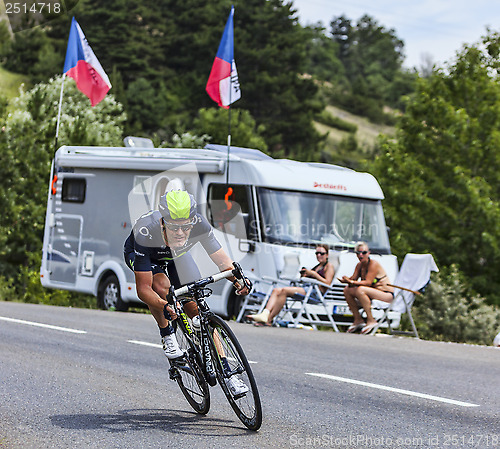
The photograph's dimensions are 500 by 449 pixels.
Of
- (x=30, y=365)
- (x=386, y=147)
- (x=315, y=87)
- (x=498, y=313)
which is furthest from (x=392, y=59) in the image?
(x=30, y=365)

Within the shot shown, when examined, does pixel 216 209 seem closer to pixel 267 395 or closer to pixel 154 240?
pixel 267 395

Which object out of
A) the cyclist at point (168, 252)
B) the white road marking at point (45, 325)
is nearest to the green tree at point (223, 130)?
the white road marking at point (45, 325)

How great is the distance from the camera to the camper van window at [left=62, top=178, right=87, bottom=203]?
1845cm

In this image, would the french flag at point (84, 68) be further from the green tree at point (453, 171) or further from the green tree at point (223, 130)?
the green tree at point (223, 130)

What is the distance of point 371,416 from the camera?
23.3 feet

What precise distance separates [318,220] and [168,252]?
9.72 metres

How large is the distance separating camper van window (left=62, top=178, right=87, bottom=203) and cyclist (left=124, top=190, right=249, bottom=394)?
12.1m

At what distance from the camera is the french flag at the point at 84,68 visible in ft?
74.4

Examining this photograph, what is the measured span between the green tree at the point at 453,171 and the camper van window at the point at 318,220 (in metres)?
7.91

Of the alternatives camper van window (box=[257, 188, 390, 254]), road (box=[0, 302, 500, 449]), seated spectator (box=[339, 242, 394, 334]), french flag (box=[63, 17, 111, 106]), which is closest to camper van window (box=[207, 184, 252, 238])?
camper van window (box=[257, 188, 390, 254])

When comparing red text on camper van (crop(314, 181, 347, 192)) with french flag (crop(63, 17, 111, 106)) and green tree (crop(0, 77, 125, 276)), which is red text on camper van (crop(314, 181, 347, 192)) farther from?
green tree (crop(0, 77, 125, 276))

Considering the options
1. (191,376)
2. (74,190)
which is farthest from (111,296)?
(191,376)

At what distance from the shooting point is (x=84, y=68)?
2303 cm

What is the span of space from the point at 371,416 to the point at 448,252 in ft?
63.4
